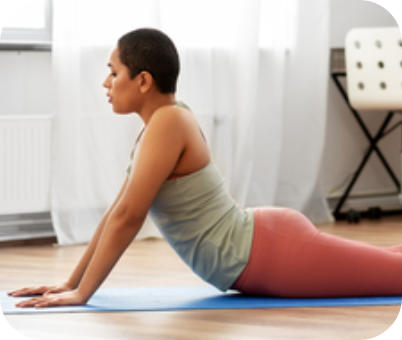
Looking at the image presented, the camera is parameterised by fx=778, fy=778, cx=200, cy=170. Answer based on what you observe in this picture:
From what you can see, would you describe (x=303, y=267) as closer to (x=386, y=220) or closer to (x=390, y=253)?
(x=390, y=253)

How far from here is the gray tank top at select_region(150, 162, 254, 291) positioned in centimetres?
196

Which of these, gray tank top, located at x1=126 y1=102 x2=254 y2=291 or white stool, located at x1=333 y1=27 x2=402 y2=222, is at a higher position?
white stool, located at x1=333 y1=27 x2=402 y2=222

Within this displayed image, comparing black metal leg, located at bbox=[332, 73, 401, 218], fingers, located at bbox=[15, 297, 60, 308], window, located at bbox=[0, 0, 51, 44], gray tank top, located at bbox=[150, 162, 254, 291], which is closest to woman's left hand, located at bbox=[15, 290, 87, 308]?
fingers, located at bbox=[15, 297, 60, 308]

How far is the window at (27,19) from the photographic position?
3381mm

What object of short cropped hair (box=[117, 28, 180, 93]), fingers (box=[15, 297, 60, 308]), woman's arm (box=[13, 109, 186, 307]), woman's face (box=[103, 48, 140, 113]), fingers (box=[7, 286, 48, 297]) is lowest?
fingers (box=[7, 286, 48, 297])

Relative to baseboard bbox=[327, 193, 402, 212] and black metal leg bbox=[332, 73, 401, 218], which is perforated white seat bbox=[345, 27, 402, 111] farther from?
baseboard bbox=[327, 193, 402, 212]

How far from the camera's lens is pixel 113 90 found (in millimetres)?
1975

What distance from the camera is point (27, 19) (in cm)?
341

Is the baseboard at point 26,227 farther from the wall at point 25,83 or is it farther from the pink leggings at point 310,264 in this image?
the pink leggings at point 310,264

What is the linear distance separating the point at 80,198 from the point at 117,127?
1.14 feet

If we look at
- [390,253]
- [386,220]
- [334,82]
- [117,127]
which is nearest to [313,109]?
[334,82]

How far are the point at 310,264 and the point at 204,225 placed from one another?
29cm

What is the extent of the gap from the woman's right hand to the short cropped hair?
59 cm

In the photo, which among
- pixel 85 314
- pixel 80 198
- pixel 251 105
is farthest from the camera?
pixel 251 105
